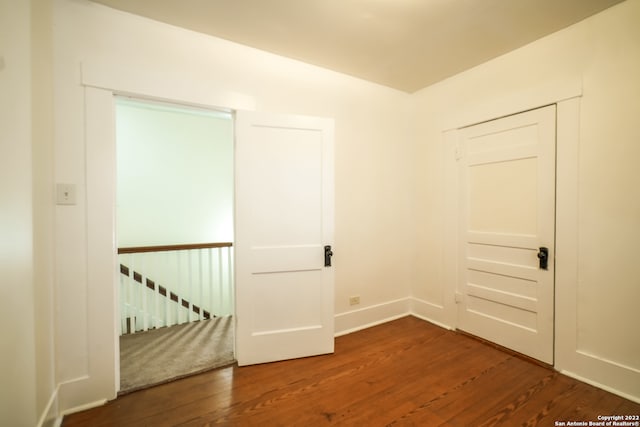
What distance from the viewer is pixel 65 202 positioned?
1.66 meters

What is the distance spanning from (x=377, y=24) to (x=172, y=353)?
124 inches

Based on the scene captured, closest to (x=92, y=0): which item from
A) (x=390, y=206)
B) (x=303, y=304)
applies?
(x=303, y=304)

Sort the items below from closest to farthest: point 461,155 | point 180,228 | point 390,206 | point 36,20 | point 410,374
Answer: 1. point 36,20
2. point 410,374
3. point 461,155
4. point 390,206
5. point 180,228

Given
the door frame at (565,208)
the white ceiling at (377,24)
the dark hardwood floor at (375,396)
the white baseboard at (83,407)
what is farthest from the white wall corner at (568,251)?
the white baseboard at (83,407)

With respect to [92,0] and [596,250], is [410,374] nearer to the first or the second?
[596,250]

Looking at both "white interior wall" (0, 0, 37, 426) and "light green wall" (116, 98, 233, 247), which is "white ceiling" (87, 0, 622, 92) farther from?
"light green wall" (116, 98, 233, 247)

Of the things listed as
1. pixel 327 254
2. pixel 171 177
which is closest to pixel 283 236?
pixel 327 254

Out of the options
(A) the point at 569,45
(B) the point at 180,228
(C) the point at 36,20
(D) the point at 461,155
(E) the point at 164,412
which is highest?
(A) the point at 569,45

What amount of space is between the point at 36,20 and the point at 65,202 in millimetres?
989

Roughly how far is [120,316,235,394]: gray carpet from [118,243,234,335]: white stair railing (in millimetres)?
147

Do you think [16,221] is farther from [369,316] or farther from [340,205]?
[369,316]

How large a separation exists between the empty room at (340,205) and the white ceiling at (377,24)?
2 centimetres

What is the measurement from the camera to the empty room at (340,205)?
1.59m

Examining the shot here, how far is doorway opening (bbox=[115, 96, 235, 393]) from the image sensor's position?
2.43 metres
